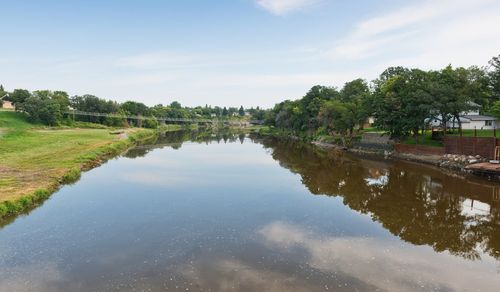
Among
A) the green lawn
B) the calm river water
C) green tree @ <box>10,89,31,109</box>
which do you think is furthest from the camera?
green tree @ <box>10,89,31,109</box>

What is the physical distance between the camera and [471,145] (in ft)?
133

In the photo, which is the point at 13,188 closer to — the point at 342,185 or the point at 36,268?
the point at 36,268

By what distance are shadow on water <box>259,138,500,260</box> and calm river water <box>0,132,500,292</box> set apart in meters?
0.11

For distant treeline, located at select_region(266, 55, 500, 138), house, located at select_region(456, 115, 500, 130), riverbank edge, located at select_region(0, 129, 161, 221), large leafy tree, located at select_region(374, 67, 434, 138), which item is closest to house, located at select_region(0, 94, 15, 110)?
riverbank edge, located at select_region(0, 129, 161, 221)

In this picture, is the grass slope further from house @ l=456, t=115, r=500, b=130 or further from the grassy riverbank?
house @ l=456, t=115, r=500, b=130

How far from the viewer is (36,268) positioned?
14.3 metres

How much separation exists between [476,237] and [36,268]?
2159cm

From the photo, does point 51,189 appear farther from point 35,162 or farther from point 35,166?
point 35,162

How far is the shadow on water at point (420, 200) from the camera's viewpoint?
60.8 ft

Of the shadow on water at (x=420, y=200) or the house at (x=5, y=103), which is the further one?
the house at (x=5, y=103)

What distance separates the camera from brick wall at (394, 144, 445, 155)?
45.3 metres

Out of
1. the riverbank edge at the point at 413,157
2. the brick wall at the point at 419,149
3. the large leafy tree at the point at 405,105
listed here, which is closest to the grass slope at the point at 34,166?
the riverbank edge at the point at 413,157

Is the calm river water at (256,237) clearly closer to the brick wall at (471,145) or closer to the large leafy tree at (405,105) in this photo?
the brick wall at (471,145)

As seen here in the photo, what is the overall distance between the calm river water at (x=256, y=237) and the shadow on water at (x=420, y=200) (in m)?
0.11
